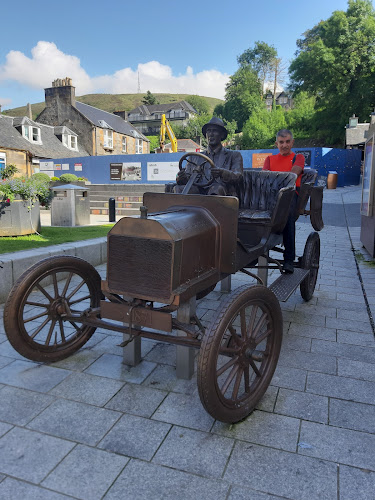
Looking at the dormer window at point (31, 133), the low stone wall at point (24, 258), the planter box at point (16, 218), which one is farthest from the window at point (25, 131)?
the low stone wall at point (24, 258)

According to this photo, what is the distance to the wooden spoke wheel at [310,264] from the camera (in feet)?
15.4

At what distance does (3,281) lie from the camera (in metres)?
4.44

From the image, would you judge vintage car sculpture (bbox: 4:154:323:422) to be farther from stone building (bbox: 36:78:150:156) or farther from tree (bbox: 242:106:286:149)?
tree (bbox: 242:106:286:149)

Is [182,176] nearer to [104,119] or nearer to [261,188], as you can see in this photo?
[261,188]

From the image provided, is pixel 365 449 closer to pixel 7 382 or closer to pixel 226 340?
pixel 226 340

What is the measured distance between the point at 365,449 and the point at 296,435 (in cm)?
37

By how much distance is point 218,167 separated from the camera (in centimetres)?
356

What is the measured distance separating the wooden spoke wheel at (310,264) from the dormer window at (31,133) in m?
32.4

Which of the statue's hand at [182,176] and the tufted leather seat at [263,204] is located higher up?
the statue's hand at [182,176]

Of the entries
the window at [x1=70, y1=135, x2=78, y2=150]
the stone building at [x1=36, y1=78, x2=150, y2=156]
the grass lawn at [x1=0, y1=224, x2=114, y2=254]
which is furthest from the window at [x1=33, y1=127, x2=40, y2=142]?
the grass lawn at [x1=0, y1=224, x2=114, y2=254]

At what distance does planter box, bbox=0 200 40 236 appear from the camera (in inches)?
280

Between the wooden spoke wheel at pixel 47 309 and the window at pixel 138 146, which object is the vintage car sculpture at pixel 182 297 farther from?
the window at pixel 138 146

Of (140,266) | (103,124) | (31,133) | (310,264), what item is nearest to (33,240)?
(310,264)

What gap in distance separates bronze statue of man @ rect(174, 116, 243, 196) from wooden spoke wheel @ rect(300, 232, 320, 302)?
1.52 m
